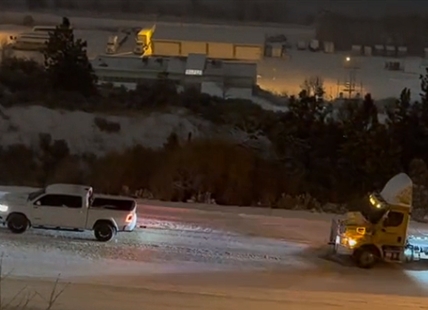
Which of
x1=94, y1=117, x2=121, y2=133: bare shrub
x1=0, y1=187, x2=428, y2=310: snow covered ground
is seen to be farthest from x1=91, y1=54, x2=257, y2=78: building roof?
x1=0, y1=187, x2=428, y2=310: snow covered ground

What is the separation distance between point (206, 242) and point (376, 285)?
4.02 m

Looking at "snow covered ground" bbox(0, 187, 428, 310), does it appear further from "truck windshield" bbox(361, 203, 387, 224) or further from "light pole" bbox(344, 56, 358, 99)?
"light pole" bbox(344, 56, 358, 99)

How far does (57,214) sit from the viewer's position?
1842 centimetres

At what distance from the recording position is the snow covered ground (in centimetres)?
1447

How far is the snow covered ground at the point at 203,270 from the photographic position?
47.5ft

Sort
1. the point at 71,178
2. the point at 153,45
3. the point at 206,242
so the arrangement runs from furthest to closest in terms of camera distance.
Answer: the point at 153,45
the point at 71,178
the point at 206,242

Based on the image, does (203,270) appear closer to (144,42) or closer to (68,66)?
(68,66)

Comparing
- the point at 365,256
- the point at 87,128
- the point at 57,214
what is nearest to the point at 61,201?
the point at 57,214

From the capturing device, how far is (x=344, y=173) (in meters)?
26.7

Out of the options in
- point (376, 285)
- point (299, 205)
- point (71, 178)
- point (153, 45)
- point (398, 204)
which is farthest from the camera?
point (153, 45)

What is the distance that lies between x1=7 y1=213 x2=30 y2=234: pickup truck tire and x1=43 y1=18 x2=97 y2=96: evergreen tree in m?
12.4

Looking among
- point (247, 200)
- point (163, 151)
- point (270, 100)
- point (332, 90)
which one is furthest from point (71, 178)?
point (332, 90)

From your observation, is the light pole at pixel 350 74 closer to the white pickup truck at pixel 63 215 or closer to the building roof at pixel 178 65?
the building roof at pixel 178 65

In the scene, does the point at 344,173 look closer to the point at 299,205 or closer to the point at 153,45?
the point at 299,205
